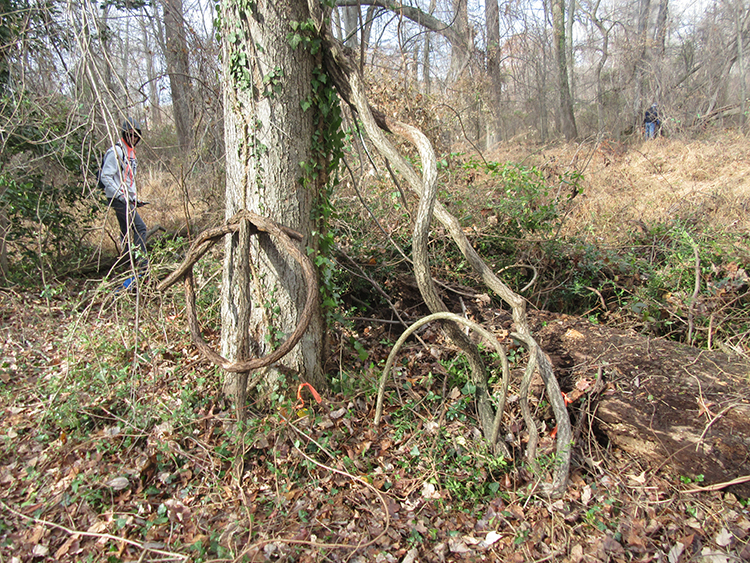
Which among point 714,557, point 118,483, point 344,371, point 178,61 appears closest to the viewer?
point 714,557

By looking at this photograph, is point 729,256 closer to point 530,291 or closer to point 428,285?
point 530,291

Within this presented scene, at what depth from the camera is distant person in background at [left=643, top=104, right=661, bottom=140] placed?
39.4ft

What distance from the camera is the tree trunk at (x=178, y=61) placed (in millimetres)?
4715

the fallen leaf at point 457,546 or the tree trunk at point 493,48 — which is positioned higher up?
the tree trunk at point 493,48

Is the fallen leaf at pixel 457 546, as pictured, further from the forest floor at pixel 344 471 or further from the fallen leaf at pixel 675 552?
the fallen leaf at pixel 675 552

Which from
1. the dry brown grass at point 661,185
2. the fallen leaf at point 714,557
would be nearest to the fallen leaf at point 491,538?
the fallen leaf at point 714,557

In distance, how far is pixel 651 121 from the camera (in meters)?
12.4

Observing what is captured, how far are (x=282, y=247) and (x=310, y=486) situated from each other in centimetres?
150

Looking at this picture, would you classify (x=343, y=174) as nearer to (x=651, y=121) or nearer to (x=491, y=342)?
(x=491, y=342)

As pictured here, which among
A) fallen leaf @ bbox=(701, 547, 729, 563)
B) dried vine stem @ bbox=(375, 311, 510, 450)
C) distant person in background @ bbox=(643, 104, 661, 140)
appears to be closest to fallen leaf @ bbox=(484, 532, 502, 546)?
dried vine stem @ bbox=(375, 311, 510, 450)

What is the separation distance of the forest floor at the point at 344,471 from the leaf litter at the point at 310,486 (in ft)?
0.03

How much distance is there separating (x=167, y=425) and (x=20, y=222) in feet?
14.0

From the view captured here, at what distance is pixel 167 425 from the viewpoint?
9.41ft

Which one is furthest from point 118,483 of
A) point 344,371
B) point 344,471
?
point 344,371
